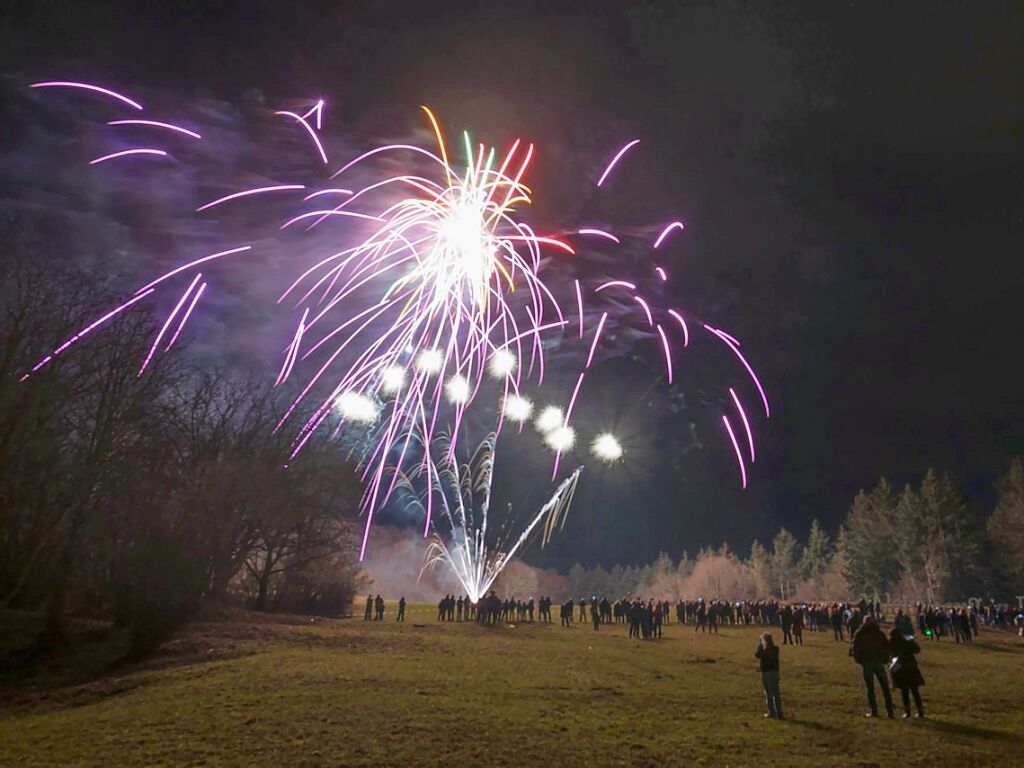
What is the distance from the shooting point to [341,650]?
24.4 metres

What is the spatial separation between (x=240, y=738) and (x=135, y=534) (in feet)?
68.8

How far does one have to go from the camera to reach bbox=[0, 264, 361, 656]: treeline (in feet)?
72.5

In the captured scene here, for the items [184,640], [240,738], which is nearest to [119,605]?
[184,640]

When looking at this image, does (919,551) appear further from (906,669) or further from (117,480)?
(117,480)

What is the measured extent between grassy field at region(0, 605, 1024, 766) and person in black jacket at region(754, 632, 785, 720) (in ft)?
1.08

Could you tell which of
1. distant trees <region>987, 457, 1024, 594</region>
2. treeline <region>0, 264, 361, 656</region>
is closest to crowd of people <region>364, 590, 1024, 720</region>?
treeline <region>0, 264, 361, 656</region>

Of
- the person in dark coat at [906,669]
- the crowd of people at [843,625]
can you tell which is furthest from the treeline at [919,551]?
the person in dark coat at [906,669]

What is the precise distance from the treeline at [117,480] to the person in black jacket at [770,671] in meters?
20.7

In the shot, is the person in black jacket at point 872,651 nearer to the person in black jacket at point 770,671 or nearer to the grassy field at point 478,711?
the grassy field at point 478,711

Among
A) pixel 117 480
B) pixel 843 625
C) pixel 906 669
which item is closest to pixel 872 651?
pixel 906 669

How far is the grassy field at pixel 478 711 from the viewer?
11.2 metres

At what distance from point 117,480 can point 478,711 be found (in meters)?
→ 19.4

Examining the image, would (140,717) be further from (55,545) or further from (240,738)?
(55,545)

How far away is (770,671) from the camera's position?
1423 centimetres
